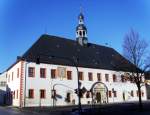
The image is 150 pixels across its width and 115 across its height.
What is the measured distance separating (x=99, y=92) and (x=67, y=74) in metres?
9.01

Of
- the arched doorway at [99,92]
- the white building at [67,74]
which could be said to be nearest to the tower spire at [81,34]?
the white building at [67,74]

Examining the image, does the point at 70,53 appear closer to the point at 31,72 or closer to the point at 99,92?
the point at 99,92

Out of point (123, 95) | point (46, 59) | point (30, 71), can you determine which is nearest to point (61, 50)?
point (46, 59)

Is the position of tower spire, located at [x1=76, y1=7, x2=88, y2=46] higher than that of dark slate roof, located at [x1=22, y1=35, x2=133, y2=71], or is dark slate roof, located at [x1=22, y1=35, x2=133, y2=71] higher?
tower spire, located at [x1=76, y1=7, x2=88, y2=46]

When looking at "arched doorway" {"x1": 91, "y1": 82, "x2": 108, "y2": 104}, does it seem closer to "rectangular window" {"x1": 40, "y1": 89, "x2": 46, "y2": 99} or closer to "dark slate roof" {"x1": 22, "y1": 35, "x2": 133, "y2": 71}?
"dark slate roof" {"x1": 22, "y1": 35, "x2": 133, "y2": 71}

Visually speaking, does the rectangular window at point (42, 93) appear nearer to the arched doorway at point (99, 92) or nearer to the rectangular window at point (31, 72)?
the rectangular window at point (31, 72)

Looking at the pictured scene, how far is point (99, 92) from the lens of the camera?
51781 millimetres

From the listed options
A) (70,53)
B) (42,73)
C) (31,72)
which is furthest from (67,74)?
(31,72)

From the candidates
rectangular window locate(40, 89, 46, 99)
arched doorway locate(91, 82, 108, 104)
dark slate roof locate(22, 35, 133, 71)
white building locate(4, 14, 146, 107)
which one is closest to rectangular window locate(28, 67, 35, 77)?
white building locate(4, 14, 146, 107)

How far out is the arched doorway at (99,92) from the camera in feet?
167

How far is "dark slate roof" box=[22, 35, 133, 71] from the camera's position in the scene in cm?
4483

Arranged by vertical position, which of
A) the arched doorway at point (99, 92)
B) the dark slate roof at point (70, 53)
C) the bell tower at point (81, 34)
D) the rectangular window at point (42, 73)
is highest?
the bell tower at point (81, 34)

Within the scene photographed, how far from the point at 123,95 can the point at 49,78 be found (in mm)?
21033

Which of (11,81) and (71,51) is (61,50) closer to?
(71,51)
